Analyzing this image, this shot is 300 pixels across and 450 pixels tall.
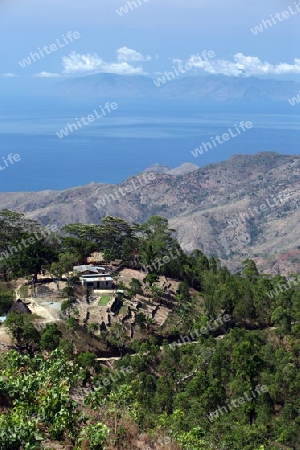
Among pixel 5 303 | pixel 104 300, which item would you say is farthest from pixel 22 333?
pixel 104 300

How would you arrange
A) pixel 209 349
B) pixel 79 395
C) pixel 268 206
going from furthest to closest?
pixel 268 206 → pixel 209 349 → pixel 79 395

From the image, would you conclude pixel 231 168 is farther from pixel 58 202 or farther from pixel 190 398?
pixel 190 398

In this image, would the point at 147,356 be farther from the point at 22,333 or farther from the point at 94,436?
the point at 94,436

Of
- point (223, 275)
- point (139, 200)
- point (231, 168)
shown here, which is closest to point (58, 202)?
point (139, 200)

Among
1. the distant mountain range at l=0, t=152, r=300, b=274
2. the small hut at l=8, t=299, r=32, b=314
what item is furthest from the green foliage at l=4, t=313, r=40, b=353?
the distant mountain range at l=0, t=152, r=300, b=274

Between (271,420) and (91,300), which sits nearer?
(271,420)

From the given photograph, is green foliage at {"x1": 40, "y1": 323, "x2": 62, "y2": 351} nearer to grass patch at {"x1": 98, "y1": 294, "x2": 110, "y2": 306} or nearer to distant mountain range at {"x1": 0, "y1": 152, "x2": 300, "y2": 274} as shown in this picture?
grass patch at {"x1": 98, "y1": 294, "x2": 110, "y2": 306}

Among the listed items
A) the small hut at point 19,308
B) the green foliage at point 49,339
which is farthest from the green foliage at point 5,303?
the green foliage at point 49,339
